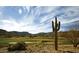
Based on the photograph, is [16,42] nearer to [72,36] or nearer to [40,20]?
[40,20]

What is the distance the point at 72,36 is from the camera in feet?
8.61

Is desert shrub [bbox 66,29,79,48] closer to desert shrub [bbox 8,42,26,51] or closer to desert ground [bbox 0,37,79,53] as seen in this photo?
desert ground [bbox 0,37,79,53]

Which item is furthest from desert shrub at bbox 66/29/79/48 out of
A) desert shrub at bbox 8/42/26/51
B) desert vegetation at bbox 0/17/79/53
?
desert shrub at bbox 8/42/26/51

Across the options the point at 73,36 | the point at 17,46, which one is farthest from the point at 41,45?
the point at 73,36

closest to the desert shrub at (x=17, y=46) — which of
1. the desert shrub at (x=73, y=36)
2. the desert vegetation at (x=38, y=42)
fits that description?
the desert vegetation at (x=38, y=42)

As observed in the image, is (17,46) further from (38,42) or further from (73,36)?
(73,36)

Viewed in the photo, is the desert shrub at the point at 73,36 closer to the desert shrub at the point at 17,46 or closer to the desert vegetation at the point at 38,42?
the desert vegetation at the point at 38,42

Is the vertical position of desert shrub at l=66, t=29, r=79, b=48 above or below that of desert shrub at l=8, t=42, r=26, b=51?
above

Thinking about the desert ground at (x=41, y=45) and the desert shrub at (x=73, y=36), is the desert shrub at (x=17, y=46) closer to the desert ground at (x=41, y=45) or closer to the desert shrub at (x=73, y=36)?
the desert ground at (x=41, y=45)

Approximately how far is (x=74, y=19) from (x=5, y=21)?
824 millimetres

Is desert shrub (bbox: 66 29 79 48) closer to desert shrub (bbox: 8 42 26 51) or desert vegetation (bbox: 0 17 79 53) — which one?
desert vegetation (bbox: 0 17 79 53)

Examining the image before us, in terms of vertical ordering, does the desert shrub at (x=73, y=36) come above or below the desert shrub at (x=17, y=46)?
above
